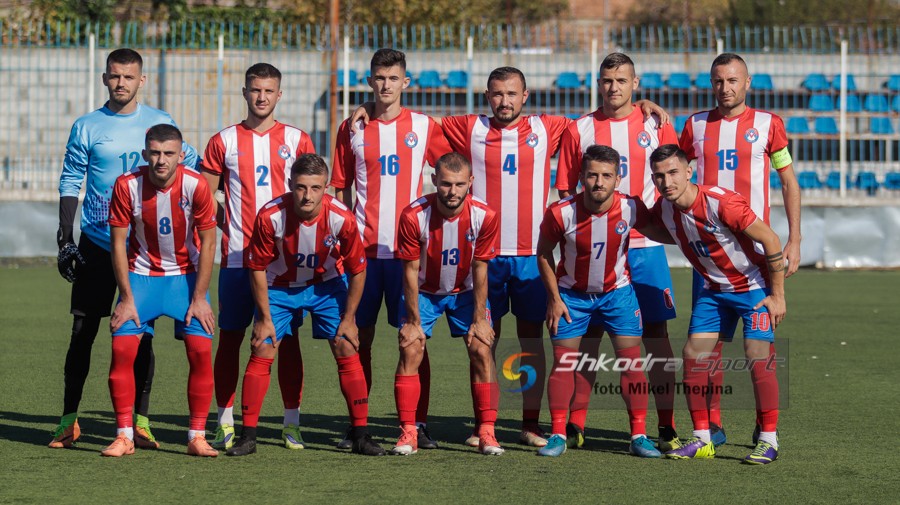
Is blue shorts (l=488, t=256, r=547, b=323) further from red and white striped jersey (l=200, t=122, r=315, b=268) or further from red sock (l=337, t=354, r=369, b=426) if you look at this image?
red and white striped jersey (l=200, t=122, r=315, b=268)

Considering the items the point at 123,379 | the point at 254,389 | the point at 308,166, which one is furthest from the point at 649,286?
the point at 123,379

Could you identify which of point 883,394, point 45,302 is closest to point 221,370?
point 883,394

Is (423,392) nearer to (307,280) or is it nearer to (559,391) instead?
(559,391)

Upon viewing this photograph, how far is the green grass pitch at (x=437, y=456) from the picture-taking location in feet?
17.1

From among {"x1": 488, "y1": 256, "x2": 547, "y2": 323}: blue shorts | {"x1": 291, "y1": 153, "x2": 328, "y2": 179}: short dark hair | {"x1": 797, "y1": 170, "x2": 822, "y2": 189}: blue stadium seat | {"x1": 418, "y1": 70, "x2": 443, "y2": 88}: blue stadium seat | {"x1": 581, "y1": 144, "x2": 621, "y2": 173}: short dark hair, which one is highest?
{"x1": 418, "y1": 70, "x2": 443, "y2": 88}: blue stadium seat

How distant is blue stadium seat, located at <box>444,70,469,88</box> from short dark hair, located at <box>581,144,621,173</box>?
12482 millimetres

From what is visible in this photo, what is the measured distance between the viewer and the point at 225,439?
20.2 ft

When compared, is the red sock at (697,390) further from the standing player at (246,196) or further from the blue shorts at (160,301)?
the blue shorts at (160,301)

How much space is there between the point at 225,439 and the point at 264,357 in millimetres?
470

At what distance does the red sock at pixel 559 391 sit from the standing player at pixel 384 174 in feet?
2.29

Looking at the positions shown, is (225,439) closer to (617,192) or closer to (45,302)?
(617,192)

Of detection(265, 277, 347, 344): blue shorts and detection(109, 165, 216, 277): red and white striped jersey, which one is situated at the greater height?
detection(109, 165, 216, 277): red and white striped jersey

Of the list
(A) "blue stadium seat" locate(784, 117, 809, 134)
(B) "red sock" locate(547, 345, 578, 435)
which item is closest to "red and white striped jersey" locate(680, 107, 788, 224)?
(B) "red sock" locate(547, 345, 578, 435)

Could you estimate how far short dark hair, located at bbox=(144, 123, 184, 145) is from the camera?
19.5 feet
